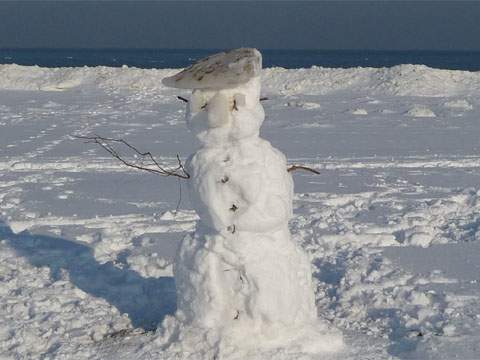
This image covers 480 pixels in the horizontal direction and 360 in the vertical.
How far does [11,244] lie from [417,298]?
138 inches

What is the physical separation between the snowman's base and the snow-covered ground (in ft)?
0.26

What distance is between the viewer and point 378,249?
6566mm

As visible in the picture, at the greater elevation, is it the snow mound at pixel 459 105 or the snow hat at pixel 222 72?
the snow hat at pixel 222 72

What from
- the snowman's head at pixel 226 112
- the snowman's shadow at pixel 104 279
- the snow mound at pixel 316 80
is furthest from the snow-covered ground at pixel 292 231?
the snow mound at pixel 316 80

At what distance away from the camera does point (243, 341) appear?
426 cm

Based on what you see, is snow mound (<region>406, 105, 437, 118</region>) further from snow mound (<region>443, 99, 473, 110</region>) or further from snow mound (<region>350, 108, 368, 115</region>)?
snow mound (<region>443, 99, 473, 110</region>)

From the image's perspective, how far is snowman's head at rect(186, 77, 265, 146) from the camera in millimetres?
4121

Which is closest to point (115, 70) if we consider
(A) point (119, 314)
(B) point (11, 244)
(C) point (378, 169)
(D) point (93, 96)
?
(D) point (93, 96)

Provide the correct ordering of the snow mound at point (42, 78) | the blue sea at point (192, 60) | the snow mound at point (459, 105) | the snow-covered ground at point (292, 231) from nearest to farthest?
the snow-covered ground at point (292, 231) < the snow mound at point (459, 105) < the snow mound at point (42, 78) < the blue sea at point (192, 60)

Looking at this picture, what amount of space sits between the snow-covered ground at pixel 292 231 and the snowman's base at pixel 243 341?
3.1 inches

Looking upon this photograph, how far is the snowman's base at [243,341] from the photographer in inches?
165

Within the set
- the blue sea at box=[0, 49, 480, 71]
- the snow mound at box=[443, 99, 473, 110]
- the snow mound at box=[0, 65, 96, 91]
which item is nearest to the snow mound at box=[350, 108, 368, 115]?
the snow mound at box=[443, 99, 473, 110]

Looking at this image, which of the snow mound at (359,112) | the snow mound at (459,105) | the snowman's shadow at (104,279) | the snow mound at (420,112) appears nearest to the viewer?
the snowman's shadow at (104,279)

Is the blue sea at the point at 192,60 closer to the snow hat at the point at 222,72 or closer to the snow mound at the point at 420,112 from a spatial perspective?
the snow mound at the point at 420,112
